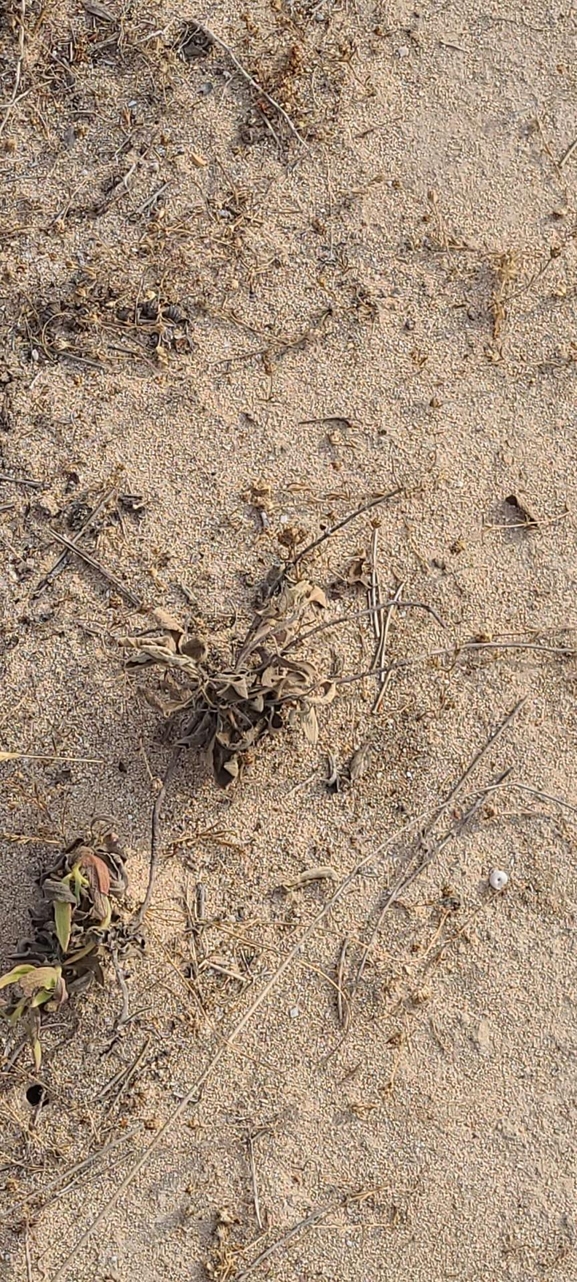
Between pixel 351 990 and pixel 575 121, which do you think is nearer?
pixel 351 990

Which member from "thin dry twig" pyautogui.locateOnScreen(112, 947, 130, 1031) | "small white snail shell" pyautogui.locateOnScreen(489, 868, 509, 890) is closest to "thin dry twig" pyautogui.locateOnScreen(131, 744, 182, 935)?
"thin dry twig" pyautogui.locateOnScreen(112, 947, 130, 1031)

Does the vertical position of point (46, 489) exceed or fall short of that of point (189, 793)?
it exceeds it

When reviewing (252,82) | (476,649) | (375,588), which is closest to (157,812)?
(375,588)

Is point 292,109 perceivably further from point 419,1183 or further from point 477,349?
point 419,1183

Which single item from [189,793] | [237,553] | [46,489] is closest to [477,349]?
[237,553]

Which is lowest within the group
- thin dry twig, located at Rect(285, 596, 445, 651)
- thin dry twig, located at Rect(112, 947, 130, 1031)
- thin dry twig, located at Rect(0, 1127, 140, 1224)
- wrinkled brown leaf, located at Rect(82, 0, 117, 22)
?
thin dry twig, located at Rect(0, 1127, 140, 1224)

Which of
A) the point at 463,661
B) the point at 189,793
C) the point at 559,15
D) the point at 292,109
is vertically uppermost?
the point at 559,15

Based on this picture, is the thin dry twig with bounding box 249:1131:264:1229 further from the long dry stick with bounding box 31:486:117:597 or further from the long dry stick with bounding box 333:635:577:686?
the long dry stick with bounding box 31:486:117:597

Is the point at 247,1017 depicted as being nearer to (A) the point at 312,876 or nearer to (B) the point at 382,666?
(A) the point at 312,876
